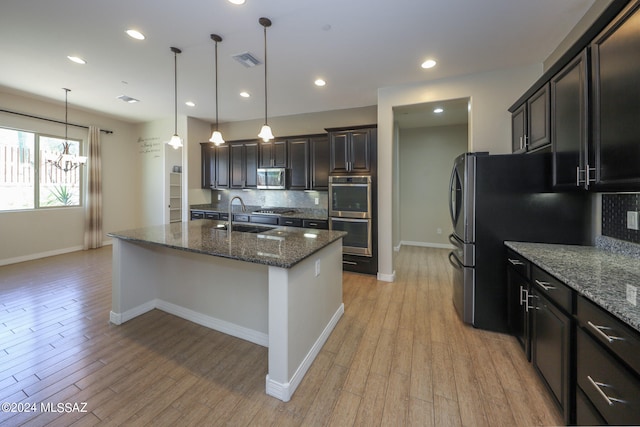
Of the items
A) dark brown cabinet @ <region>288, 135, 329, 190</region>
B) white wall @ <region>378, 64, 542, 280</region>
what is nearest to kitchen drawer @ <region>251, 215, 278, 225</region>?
dark brown cabinet @ <region>288, 135, 329, 190</region>

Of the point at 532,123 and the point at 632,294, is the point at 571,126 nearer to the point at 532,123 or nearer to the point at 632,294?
the point at 532,123

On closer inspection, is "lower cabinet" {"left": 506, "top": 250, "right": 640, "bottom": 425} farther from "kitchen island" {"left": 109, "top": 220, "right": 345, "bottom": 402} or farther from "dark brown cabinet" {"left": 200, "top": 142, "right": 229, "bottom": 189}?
"dark brown cabinet" {"left": 200, "top": 142, "right": 229, "bottom": 189}

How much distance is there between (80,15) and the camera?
7.60 ft

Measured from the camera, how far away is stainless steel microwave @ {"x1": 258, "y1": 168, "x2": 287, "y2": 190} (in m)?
Answer: 4.89

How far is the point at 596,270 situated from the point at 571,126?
1.02m

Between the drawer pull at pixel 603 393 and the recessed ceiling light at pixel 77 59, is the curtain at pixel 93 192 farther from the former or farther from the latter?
the drawer pull at pixel 603 393

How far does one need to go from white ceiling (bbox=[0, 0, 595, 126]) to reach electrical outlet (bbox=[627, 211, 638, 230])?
180cm

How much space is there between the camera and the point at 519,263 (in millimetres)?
2055

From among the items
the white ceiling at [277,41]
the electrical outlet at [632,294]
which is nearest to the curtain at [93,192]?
the white ceiling at [277,41]

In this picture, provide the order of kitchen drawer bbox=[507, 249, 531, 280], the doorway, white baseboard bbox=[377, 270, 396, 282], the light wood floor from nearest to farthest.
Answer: the light wood floor, kitchen drawer bbox=[507, 249, 531, 280], white baseboard bbox=[377, 270, 396, 282], the doorway

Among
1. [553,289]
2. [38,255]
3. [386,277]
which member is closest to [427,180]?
[386,277]

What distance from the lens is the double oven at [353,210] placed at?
399 cm

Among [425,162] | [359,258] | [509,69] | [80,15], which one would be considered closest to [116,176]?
[80,15]

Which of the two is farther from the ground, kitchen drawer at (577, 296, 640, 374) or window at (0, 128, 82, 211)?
window at (0, 128, 82, 211)
